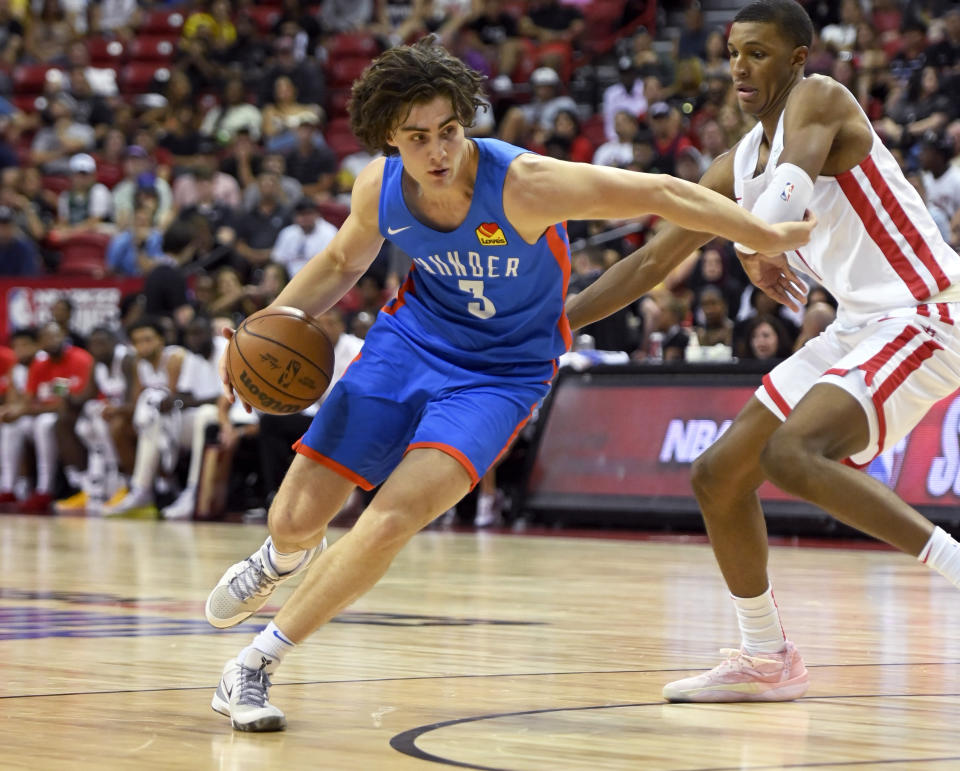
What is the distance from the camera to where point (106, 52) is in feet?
73.3

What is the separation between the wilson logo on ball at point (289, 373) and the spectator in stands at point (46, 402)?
10.9 m

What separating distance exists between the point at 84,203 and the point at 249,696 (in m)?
15.4

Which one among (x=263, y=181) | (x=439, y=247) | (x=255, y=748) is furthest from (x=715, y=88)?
(x=255, y=748)

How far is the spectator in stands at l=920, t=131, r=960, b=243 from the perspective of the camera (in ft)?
39.3

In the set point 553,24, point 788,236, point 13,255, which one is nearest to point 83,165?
point 13,255

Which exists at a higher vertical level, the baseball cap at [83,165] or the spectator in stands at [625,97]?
the spectator in stands at [625,97]

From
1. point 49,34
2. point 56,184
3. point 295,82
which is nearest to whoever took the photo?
point 295,82

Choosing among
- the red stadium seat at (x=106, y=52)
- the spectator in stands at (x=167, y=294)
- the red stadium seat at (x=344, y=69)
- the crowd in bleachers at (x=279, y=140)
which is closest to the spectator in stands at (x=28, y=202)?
the crowd in bleachers at (x=279, y=140)

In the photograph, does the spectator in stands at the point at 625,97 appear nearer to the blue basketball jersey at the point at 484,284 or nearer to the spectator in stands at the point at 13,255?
the spectator in stands at the point at 13,255

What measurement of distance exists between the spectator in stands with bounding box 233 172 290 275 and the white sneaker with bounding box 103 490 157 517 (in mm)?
3048

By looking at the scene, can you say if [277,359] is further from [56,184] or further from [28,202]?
[56,184]

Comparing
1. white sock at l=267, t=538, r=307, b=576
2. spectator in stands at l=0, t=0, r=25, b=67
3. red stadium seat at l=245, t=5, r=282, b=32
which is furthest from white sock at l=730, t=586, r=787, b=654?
spectator in stands at l=0, t=0, r=25, b=67

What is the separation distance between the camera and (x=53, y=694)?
14.4 ft

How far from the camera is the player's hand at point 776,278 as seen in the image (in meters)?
4.49
